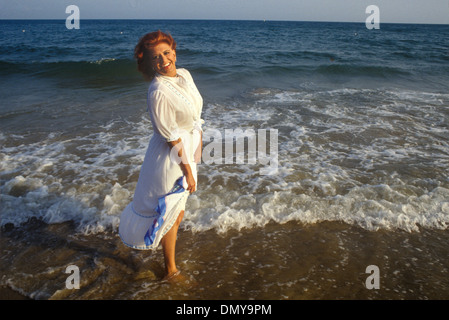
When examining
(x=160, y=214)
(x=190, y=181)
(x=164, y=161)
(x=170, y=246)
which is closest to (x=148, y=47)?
(x=164, y=161)

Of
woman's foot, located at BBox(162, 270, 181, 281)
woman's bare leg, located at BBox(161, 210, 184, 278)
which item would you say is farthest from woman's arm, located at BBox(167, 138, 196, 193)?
woman's foot, located at BBox(162, 270, 181, 281)

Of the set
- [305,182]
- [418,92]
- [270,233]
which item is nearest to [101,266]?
[270,233]

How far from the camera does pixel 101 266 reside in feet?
9.75

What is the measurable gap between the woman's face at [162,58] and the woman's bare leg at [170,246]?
1145 millimetres

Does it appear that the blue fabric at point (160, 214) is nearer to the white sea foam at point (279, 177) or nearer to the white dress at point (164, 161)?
the white dress at point (164, 161)

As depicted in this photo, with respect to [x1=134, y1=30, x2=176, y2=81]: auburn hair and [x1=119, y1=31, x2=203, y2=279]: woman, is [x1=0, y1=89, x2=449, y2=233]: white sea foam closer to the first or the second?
[x1=119, y1=31, x2=203, y2=279]: woman

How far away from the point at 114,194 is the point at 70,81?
10.3 m

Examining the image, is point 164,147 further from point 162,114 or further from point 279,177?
point 279,177

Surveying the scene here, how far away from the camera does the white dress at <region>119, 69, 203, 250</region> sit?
2.18m

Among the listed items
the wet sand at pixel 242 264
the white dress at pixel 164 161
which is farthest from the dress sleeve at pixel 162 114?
the wet sand at pixel 242 264

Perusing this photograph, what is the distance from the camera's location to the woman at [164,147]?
86.5 inches

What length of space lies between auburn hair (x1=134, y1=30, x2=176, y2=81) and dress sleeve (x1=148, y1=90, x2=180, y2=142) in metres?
0.27

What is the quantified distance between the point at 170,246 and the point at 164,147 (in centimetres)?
90

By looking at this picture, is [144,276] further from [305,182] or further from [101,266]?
[305,182]
